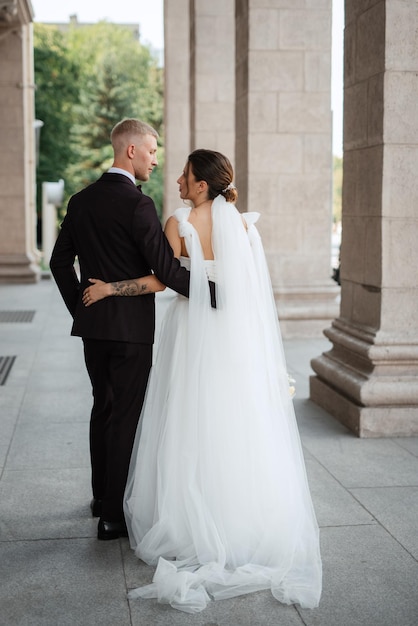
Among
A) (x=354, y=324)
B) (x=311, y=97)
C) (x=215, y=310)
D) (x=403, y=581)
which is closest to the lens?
(x=403, y=581)

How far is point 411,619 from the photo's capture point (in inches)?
148

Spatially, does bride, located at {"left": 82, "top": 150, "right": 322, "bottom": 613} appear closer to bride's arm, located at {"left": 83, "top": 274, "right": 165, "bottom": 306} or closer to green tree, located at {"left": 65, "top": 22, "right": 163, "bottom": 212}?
bride's arm, located at {"left": 83, "top": 274, "right": 165, "bottom": 306}

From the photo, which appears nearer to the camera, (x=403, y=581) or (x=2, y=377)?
(x=403, y=581)

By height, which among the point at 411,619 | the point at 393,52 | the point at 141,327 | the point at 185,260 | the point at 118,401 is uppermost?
the point at 393,52

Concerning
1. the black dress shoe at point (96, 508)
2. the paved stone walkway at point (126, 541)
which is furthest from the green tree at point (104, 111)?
the black dress shoe at point (96, 508)

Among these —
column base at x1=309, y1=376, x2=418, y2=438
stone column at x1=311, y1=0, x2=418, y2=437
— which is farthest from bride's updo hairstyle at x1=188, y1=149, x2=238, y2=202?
column base at x1=309, y1=376, x2=418, y2=438

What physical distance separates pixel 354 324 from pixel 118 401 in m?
3.16

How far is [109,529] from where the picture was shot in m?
4.61

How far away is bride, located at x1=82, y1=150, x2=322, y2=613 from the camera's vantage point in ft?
13.9

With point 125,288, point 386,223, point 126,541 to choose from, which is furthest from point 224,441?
point 386,223

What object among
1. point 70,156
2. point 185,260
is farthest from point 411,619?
point 70,156

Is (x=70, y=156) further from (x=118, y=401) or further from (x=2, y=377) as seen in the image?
(x=118, y=401)

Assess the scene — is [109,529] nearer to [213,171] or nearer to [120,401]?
[120,401]

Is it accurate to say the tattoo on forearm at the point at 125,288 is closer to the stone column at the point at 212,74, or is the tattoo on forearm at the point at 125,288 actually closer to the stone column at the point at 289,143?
the stone column at the point at 289,143
